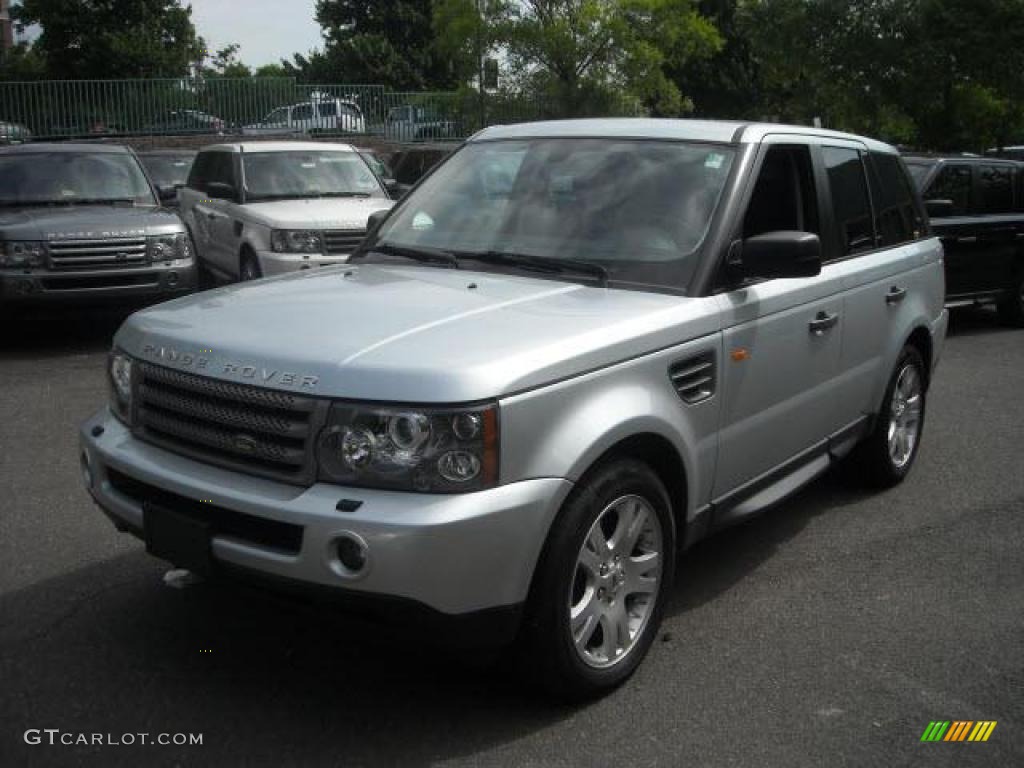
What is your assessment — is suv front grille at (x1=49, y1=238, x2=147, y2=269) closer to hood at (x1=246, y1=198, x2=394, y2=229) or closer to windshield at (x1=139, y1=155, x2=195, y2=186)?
hood at (x1=246, y1=198, x2=394, y2=229)

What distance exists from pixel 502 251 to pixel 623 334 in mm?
988

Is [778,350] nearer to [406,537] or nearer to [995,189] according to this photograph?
[406,537]

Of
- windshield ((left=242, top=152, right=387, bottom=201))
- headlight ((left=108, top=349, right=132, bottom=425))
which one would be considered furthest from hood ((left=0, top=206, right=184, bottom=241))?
headlight ((left=108, top=349, right=132, bottom=425))

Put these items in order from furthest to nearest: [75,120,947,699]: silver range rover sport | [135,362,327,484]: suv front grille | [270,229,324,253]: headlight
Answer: [270,229,324,253]: headlight < [135,362,327,484]: suv front grille < [75,120,947,699]: silver range rover sport

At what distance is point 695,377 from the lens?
3887mm

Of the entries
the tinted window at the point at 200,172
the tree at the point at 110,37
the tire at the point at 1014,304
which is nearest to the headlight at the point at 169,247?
the tinted window at the point at 200,172

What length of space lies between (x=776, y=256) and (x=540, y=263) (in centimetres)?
88

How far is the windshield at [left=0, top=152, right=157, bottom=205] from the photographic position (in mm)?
10094

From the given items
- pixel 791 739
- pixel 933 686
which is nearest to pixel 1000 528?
pixel 933 686

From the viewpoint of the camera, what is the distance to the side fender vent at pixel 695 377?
3785mm

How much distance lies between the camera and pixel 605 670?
3.56m

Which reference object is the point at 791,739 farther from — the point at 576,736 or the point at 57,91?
the point at 57,91

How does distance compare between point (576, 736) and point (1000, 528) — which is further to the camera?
point (1000, 528)

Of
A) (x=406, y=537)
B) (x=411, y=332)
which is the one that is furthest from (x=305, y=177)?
(x=406, y=537)
